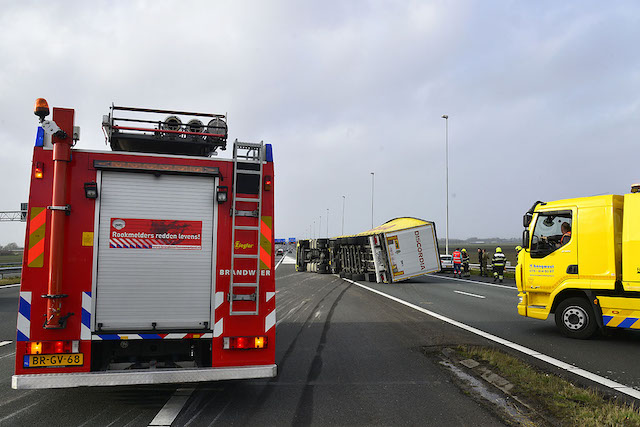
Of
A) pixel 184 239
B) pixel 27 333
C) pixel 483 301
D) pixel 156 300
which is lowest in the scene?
pixel 483 301

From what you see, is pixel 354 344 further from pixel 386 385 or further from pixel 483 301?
pixel 483 301

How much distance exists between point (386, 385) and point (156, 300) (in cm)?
302

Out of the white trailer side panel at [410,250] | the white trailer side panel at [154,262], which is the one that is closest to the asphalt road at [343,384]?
the white trailer side panel at [154,262]

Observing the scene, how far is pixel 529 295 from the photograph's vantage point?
912cm

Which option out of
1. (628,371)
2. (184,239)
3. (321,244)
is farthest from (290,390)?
(321,244)

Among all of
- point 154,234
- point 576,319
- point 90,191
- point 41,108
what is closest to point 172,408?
point 154,234

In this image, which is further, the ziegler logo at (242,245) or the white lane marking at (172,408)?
the ziegler logo at (242,245)

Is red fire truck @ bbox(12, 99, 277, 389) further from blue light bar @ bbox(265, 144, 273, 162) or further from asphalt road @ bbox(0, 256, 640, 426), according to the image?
asphalt road @ bbox(0, 256, 640, 426)

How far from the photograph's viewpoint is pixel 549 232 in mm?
9047

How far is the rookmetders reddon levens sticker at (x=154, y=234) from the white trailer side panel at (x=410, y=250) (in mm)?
16929

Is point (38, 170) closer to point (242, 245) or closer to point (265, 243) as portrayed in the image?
point (242, 245)

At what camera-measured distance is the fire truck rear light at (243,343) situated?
461 cm

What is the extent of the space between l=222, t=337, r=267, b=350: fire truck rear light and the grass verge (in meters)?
3.01

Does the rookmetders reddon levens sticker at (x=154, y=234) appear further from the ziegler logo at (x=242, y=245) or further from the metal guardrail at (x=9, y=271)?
the metal guardrail at (x=9, y=271)
